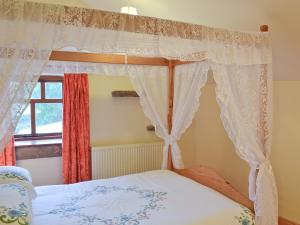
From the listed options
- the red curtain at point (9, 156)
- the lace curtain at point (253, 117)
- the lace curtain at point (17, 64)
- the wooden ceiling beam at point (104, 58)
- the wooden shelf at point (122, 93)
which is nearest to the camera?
the lace curtain at point (17, 64)

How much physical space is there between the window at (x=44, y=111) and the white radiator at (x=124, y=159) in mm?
692

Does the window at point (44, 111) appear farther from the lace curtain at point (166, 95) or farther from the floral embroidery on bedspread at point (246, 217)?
the floral embroidery on bedspread at point (246, 217)

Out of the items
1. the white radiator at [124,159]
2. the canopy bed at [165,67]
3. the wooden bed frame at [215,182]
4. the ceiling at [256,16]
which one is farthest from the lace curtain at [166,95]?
the white radiator at [124,159]

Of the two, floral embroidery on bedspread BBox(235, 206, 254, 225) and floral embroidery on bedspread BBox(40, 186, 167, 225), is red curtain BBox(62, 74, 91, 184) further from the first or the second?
floral embroidery on bedspread BBox(235, 206, 254, 225)

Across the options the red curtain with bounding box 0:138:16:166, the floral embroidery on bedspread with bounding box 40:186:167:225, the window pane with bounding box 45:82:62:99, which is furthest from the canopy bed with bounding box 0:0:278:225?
the red curtain with bounding box 0:138:16:166

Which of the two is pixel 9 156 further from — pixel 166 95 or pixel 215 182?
pixel 215 182

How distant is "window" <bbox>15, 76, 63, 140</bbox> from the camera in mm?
3823

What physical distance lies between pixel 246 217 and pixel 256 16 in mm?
1654

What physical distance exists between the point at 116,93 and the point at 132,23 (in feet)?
6.83

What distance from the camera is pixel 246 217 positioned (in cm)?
229

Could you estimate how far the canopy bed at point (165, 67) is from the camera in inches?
63.7

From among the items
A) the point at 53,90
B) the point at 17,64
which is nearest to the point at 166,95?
the point at 53,90

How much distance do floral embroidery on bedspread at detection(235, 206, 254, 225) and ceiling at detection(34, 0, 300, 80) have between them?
140 cm

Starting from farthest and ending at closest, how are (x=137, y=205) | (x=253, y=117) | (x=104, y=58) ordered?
(x=104, y=58)
(x=137, y=205)
(x=253, y=117)
